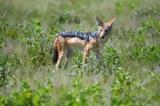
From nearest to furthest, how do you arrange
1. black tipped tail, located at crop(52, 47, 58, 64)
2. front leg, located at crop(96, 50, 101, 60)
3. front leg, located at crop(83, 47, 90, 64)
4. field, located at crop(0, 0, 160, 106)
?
field, located at crop(0, 0, 160, 106), front leg, located at crop(83, 47, 90, 64), front leg, located at crop(96, 50, 101, 60), black tipped tail, located at crop(52, 47, 58, 64)

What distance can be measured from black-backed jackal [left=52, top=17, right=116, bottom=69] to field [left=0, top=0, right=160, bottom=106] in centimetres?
26

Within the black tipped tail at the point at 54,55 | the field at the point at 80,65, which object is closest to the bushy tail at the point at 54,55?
the black tipped tail at the point at 54,55

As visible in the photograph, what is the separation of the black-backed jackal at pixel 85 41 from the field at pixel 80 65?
0.85 feet

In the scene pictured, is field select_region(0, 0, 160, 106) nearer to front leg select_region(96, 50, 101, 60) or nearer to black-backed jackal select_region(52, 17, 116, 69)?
front leg select_region(96, 50, 101, 60)

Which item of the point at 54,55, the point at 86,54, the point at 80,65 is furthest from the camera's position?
the point at 54,55

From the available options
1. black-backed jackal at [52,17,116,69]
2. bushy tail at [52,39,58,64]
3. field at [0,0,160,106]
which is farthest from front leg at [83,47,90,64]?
bushy tail at [52,39,58,64]

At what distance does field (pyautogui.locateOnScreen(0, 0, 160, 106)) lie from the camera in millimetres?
8305

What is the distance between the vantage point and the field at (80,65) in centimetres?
830

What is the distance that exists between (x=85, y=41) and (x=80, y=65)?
76cm

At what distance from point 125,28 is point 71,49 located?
17.7 ft

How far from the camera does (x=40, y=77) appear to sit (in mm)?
10500

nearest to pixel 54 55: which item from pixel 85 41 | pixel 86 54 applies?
pixel 85 41

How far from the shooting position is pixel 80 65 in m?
12.0

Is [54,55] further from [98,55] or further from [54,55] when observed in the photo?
[98,55]
